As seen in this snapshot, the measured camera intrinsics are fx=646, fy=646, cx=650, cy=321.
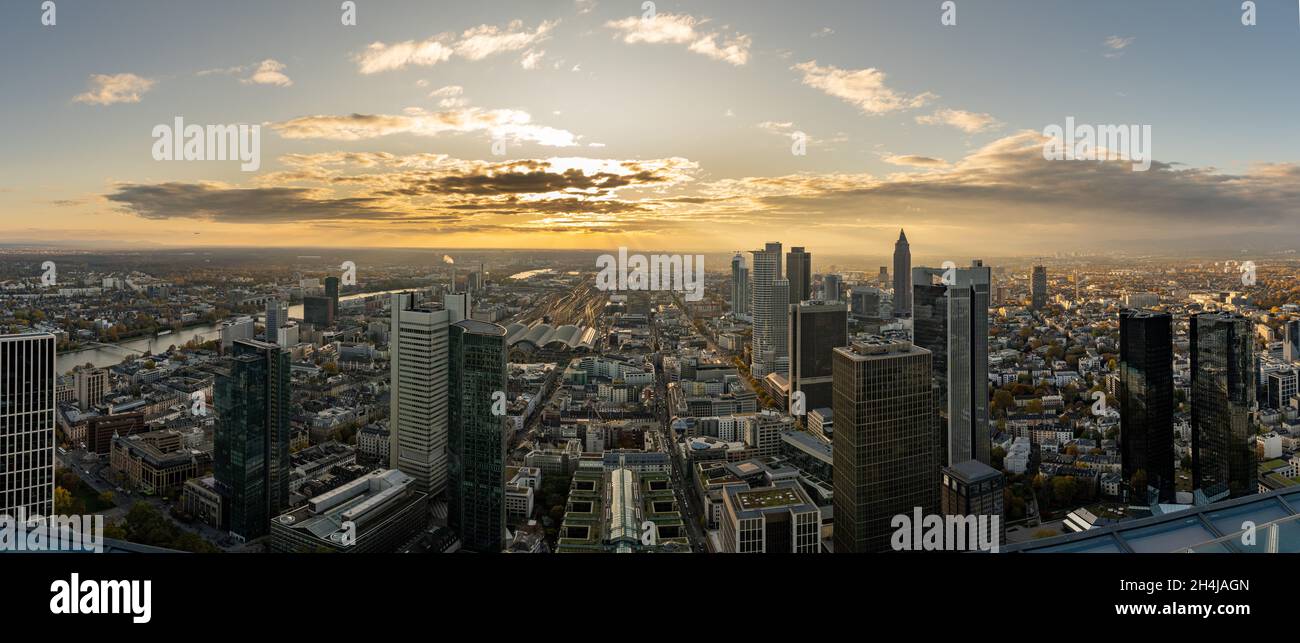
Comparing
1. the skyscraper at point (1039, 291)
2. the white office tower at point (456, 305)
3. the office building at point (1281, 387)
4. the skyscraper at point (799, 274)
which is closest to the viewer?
the white office tower at point (456, 305)

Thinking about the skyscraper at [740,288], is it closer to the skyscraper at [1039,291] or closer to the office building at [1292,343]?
the skyscraper at [1039,291]

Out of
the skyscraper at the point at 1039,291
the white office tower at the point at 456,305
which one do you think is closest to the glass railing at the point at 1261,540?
the white office tower at the point at 456,305

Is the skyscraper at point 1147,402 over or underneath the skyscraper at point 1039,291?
underneath

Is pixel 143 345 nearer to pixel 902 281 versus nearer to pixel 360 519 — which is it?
pixel 360 519

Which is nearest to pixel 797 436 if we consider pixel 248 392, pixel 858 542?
pixel 858 542

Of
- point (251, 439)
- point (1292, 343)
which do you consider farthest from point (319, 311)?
point (1292, 343)
